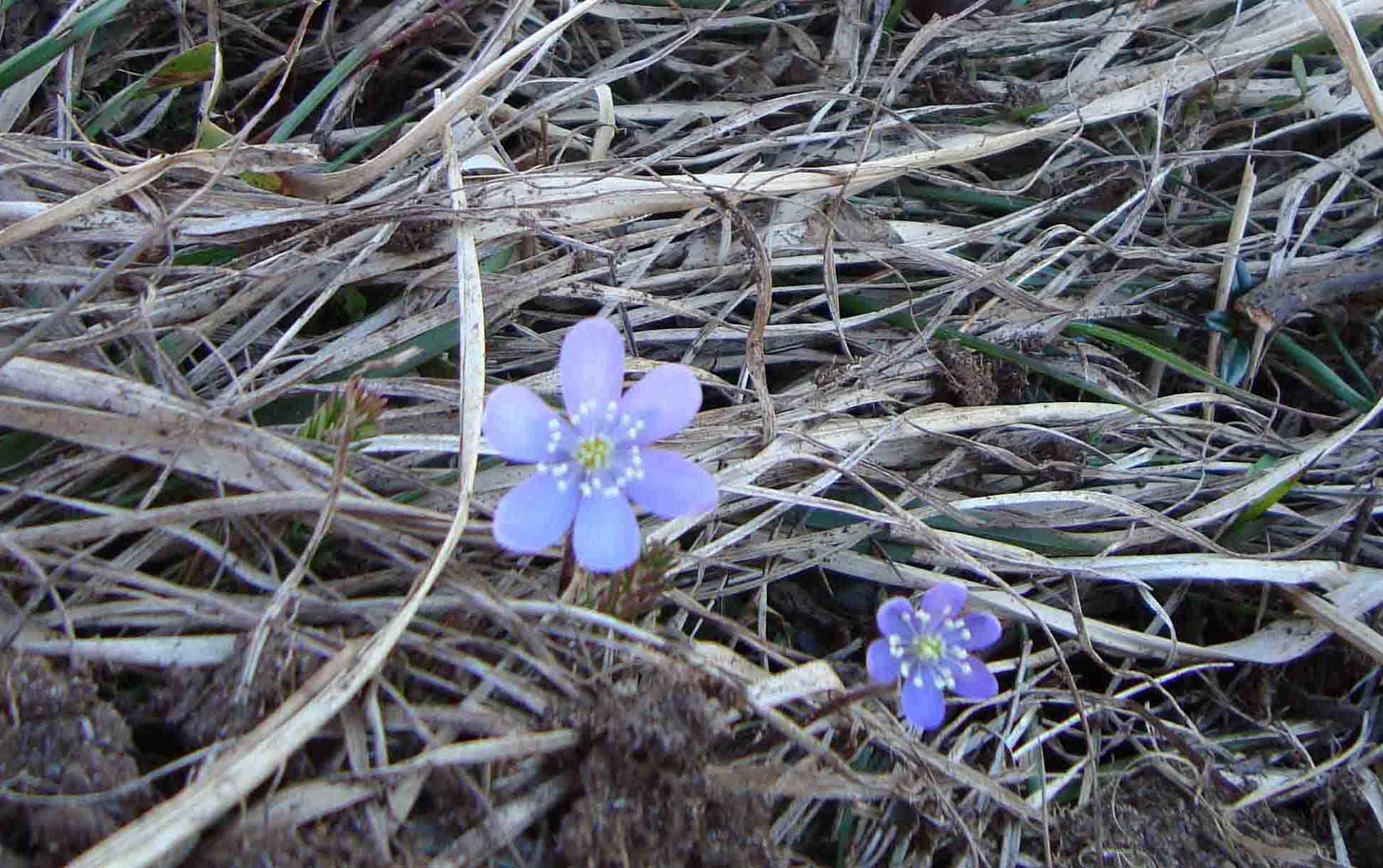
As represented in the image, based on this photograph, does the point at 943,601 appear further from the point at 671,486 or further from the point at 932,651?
the point at 671,486

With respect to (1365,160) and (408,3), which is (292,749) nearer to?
(408,3)

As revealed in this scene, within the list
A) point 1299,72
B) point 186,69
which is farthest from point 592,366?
point 1299,72

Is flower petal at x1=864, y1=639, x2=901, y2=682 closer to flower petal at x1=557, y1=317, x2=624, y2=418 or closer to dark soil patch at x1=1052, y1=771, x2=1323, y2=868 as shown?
dark soil patch at x1=1052, y1=771, x2=1323, y2=868

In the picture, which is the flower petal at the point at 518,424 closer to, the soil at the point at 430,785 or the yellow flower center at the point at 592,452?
the yellow flower center at the point at 592,452

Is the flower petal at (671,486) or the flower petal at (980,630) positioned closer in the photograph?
the flower petal at (671,486)

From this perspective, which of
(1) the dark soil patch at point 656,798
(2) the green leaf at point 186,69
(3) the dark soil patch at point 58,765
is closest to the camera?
(3) the dark soil patch at point 58,765

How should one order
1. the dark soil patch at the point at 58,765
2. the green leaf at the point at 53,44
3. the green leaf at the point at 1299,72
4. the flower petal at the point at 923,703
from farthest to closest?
the green leaf at the point at 1299,72 < the green leaf at the point at 53,44 < the flower petal at the point at 923,703 < the dark soil patch at the point at 58,765

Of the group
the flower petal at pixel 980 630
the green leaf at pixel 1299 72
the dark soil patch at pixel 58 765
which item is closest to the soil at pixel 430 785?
the dark soil patch at pixel 58 765
